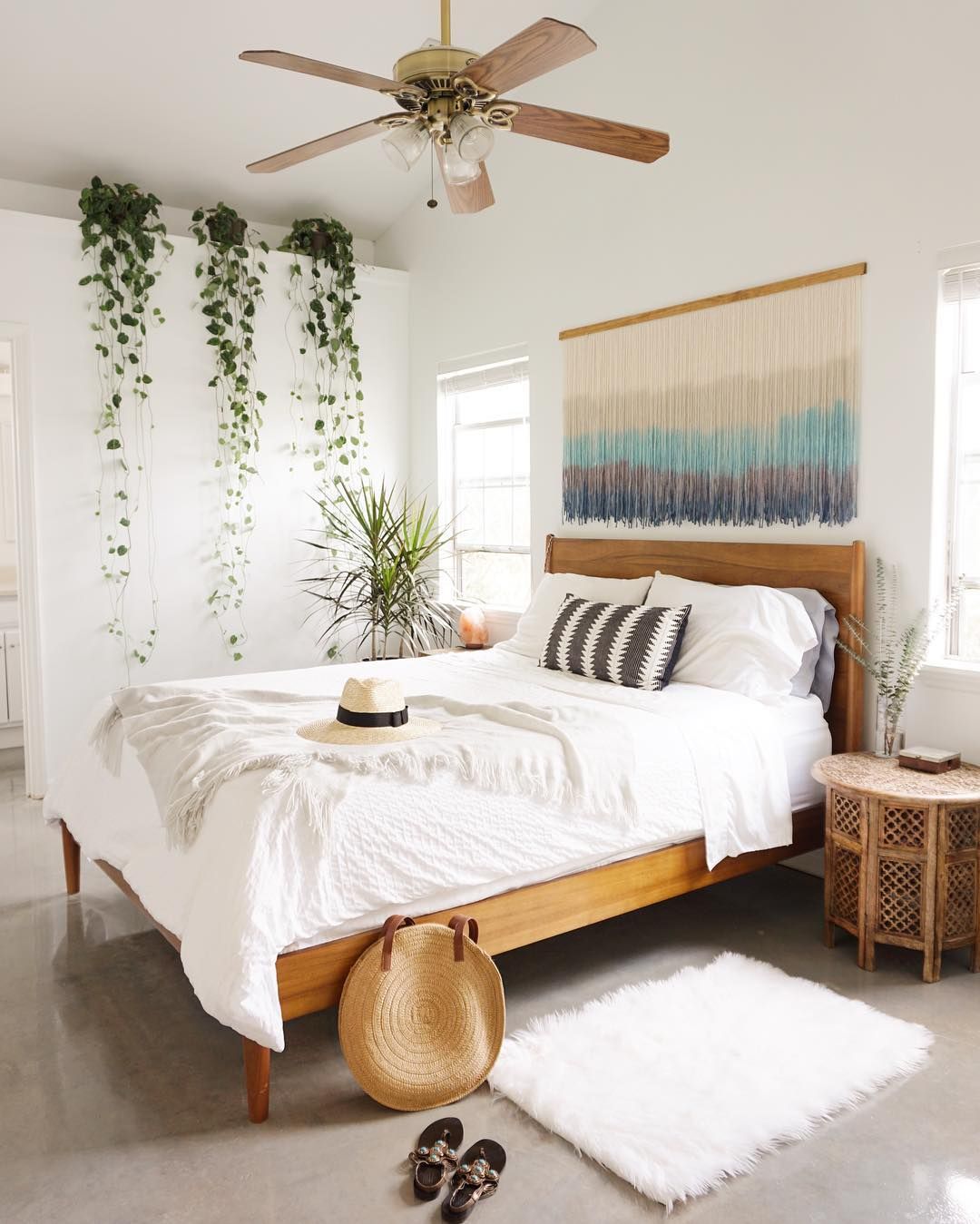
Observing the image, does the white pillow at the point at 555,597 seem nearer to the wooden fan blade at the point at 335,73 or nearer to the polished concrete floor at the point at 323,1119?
the polished concrete floor at the point at 323,1119

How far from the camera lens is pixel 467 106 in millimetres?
2373

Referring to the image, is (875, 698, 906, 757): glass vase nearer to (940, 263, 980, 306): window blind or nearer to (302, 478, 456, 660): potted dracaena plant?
(940, 263, 980, 306): window blind

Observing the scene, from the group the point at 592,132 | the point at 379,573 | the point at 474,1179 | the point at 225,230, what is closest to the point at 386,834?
the point at 474,1179

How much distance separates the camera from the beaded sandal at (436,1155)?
6.31 ft

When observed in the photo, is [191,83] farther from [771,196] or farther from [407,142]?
[771,196]

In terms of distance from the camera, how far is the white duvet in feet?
6.93

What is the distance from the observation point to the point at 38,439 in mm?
4551

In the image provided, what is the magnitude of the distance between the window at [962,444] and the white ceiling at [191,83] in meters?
2.28

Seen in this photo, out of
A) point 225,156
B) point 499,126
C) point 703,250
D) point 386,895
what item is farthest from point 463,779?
point 225,156

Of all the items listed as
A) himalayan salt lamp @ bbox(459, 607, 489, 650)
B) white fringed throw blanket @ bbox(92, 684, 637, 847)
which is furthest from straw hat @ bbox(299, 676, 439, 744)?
himalayan salt lamp @ bbox(459, 607, 489, 650)

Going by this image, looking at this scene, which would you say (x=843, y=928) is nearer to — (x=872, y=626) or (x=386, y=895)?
(x=872, y=626)

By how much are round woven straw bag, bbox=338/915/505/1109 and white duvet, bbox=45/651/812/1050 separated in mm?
113

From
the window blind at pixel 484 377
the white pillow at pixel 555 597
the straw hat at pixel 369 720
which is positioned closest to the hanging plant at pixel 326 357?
the window blind at pixel 484 377

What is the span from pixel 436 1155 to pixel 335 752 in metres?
0.95
